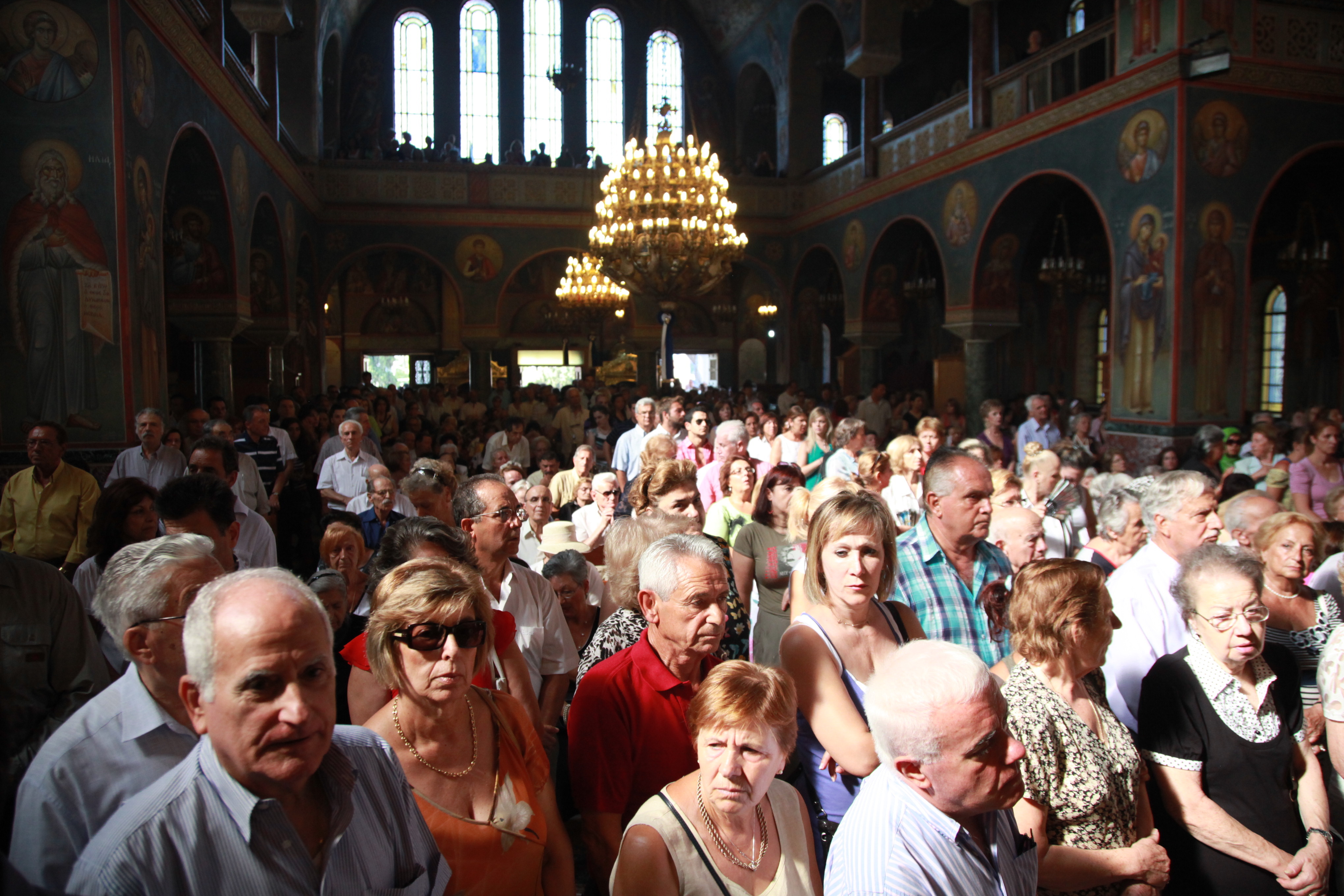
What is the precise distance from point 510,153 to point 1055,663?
64.6 ft

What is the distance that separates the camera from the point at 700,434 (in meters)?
7.95

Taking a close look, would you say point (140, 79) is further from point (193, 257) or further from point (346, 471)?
point (346, 471)

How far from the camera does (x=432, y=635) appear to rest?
2.11 metres

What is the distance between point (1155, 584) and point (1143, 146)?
8862 mm

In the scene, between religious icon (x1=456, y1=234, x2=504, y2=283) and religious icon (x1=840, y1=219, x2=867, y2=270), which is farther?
religious icon (x1=456, y1=234, x2=504, y2=283)

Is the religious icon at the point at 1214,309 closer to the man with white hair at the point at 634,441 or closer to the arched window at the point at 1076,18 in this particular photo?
the man with white hair at the point at 634,441

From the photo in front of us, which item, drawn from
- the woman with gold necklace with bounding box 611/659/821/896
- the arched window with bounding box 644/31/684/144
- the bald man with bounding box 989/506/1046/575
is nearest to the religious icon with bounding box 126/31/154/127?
the bald man with bounding box 989/506/1046/575

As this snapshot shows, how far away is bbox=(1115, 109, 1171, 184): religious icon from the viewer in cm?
1016

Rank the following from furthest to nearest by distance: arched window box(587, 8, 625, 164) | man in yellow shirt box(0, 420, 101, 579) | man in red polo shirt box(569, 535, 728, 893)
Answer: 1. arched window box(587, 8, 625, 164)
2. man in yellow shirt box(0, 420, 101, 579)
3. man in red polo shirt box(569, 535, 728, 893)

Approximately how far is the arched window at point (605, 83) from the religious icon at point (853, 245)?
26.4 ft

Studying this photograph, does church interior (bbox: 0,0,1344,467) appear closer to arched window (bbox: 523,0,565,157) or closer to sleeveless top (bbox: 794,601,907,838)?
arched window (bbox: 523,0,565,157)

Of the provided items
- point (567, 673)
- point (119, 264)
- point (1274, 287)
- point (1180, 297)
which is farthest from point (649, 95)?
point (567, 673)

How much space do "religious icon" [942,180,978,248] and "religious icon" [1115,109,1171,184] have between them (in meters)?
3.06

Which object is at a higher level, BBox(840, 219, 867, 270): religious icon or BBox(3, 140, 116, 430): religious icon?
BBox(840, 219, 867, 270): religious icon
